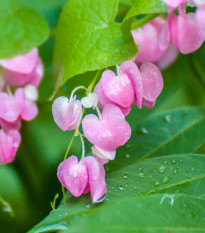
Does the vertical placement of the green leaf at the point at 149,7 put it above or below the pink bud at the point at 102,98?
above

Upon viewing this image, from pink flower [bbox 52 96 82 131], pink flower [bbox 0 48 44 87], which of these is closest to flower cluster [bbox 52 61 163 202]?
pink flower [bbox 52 96 82 131]

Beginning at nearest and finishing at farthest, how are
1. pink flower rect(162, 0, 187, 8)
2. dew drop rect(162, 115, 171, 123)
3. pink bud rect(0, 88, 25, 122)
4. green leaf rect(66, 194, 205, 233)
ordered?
Result: green leaf rect(66, 194, 205, 233) < pink flower rect(162, 0, 187, 8) < pink bud rect(0, 88, 25, 122) < dew drop rect(162, 115, 171, 123)

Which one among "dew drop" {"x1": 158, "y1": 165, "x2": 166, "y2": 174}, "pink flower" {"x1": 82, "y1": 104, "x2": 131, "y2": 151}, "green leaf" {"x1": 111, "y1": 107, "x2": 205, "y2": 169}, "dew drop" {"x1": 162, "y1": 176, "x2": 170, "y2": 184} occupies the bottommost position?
"green leaf" {"x1": 111, "y1": 107, "x2": 205, "y2": 169}

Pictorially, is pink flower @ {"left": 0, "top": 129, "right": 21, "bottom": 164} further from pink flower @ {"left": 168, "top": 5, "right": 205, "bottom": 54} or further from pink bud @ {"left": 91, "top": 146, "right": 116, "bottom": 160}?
pink flower @ {"left": 168, "top": 5, "right": 205, "bottom": 54}

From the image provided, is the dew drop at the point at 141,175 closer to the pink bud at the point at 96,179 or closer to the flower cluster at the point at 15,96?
the pink bud at the point at 96,179

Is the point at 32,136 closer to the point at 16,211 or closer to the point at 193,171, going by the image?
the point at 16,211

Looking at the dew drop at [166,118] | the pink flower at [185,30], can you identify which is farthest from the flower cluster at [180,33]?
the dew drop at [166,118]

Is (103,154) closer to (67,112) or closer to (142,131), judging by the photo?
(67,112)
